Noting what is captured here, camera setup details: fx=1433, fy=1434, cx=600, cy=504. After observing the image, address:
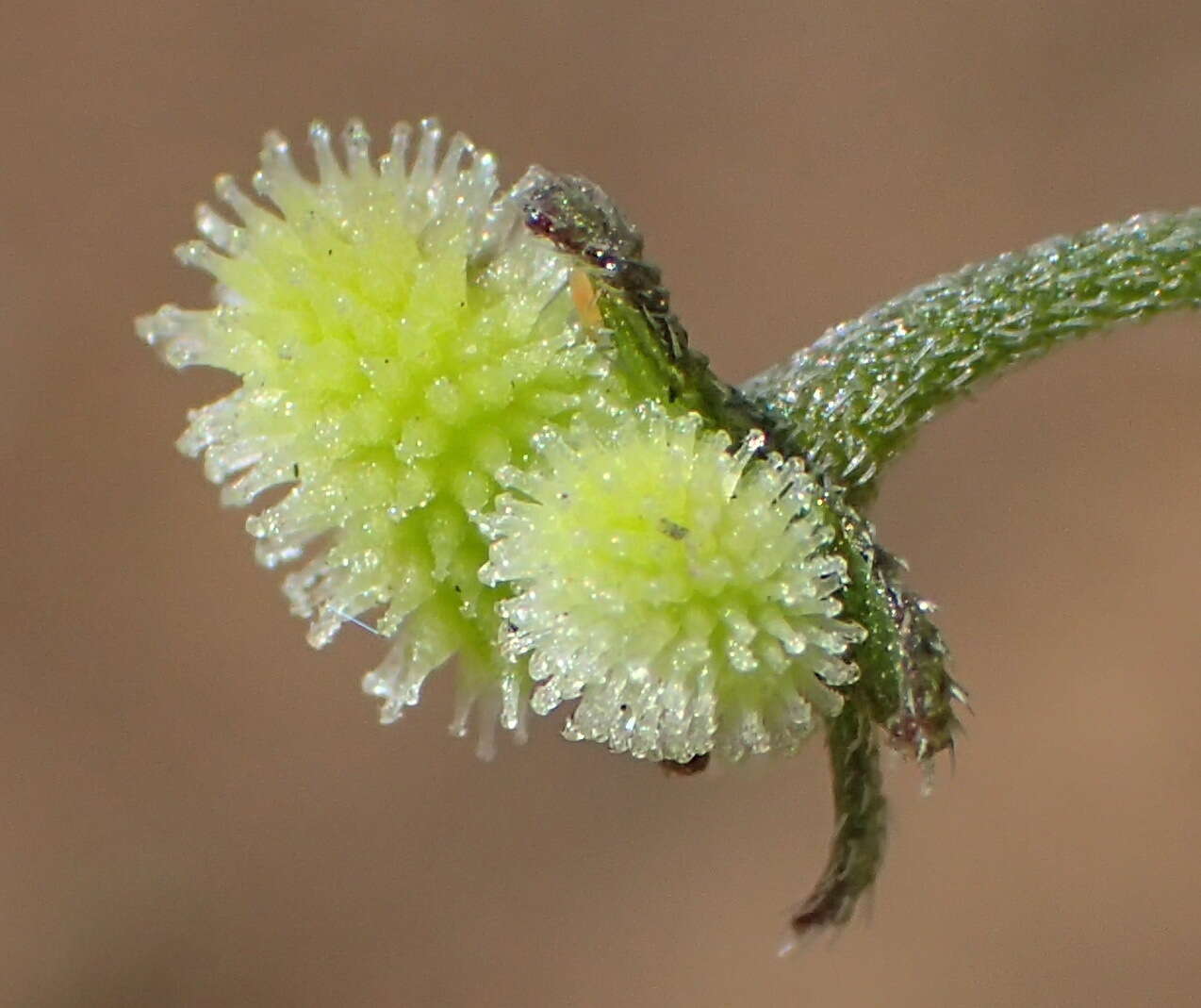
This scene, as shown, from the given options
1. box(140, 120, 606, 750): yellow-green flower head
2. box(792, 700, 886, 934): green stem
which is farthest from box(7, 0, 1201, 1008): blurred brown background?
box(140, 120, 606, 750): yellow-green flower head

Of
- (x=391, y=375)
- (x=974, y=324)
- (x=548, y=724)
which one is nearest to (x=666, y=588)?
(x=391, y=375)

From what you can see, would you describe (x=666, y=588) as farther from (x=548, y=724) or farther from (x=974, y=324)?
(x=548, y=724)

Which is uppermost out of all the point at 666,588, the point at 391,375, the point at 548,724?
the point at 391,375

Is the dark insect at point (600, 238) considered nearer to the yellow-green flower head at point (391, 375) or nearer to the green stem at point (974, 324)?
the yellow-green flower head at point (391, 375)

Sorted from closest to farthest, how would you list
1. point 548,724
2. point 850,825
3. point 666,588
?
point 666,588 < point 850,825 < point 548,724

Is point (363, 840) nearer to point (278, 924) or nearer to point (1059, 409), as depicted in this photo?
point (278, 924)

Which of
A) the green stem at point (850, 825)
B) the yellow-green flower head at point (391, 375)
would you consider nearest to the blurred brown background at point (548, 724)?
the green stem at point (850, 825)

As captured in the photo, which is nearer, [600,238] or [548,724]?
[600,238]
